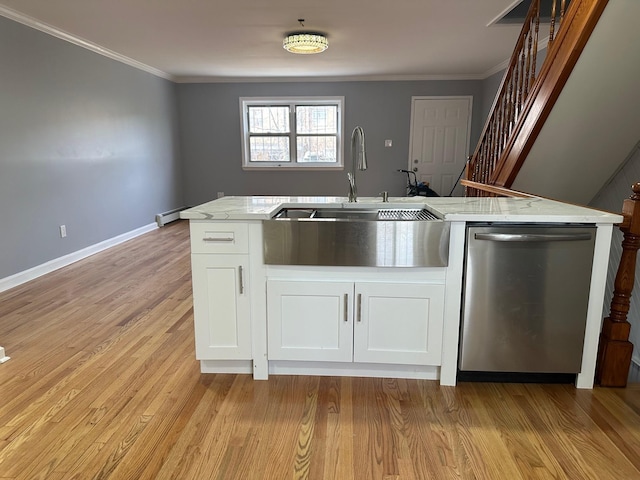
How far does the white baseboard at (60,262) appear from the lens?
12.2 ft

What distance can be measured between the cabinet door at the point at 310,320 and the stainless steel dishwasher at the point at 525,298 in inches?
22.6

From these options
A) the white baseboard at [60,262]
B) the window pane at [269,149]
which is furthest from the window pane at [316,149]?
the white baseboard at [60,262]

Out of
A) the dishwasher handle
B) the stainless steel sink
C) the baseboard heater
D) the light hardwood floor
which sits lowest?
the light hardwood floor

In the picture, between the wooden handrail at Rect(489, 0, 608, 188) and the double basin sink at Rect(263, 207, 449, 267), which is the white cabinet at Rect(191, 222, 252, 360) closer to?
the double basin sink at Rect(263, 207, 449, 267)

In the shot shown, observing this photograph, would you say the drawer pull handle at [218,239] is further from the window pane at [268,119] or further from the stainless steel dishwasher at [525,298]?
the window pane at [268,119]

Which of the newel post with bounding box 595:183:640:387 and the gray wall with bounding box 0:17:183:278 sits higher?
the gray wall with bounding box 0:17:183:278

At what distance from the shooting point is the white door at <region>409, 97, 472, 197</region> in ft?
23.5

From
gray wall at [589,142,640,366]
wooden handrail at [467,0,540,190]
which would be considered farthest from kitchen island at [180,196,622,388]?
wooden handrail at [467,0,540,190]

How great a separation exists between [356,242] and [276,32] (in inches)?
134

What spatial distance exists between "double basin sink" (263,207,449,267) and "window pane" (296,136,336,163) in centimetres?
568

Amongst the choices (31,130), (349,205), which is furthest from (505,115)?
(31,130)

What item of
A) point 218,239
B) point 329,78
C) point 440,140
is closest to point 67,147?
point 218,239

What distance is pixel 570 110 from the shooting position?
3010 millimetres

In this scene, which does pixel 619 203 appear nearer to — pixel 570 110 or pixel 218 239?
pixel 570 110
